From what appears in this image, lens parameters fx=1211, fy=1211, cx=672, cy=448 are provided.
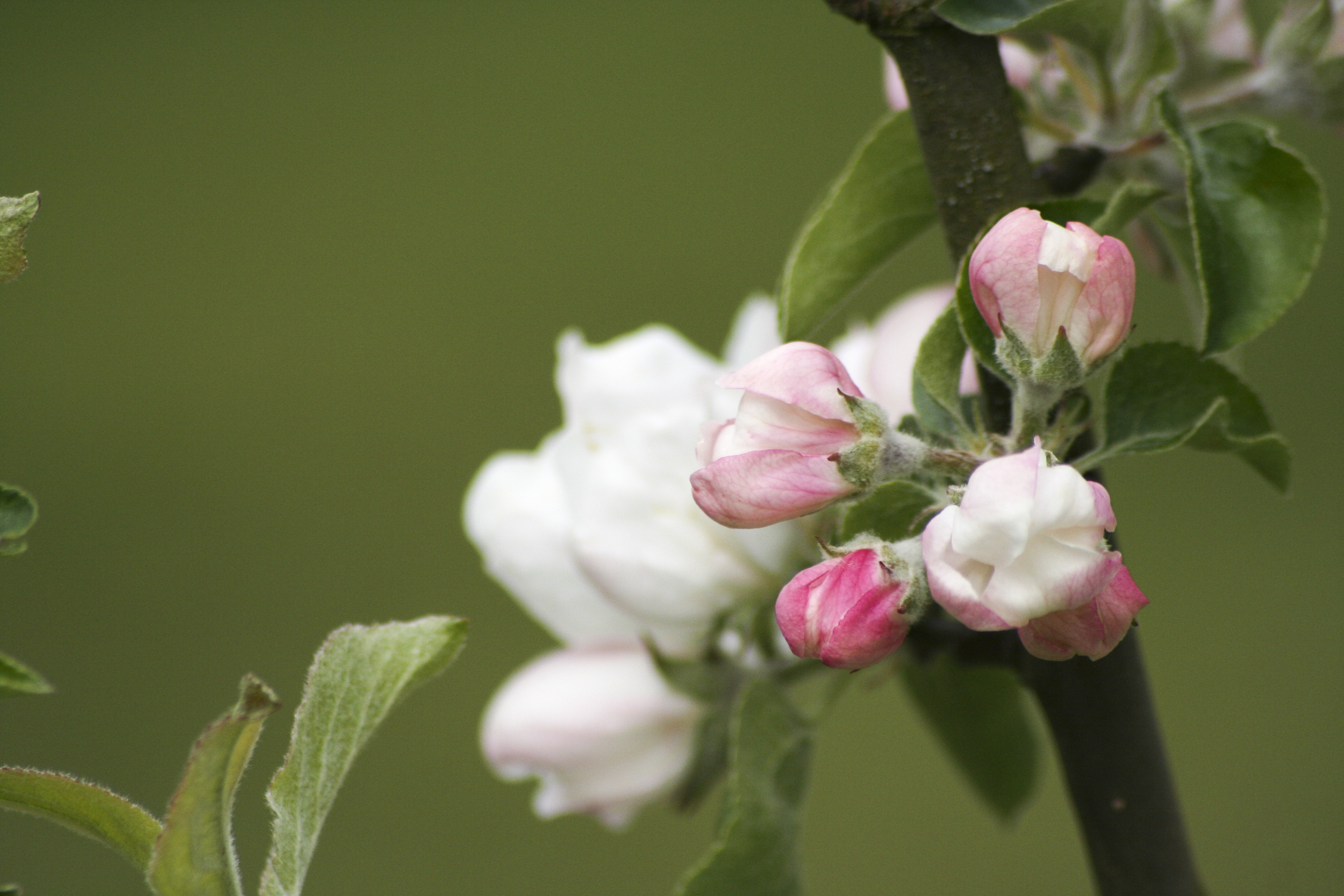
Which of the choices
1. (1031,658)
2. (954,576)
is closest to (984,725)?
(1031,658)

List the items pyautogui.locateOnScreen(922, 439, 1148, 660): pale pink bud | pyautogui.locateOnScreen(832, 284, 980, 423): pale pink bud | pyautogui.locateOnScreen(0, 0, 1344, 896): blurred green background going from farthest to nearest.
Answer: pyautogui.locateOnScreen(0, 0, 1344, 896): blurred green background, pyautogui.locateOnScreen(832, 284, 980, 423): pale pink bud, pyautogui.locateOnScreen(922, 439, 1148, 660): pale pink bud

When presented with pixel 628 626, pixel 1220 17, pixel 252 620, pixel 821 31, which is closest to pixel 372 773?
pixel 252 620

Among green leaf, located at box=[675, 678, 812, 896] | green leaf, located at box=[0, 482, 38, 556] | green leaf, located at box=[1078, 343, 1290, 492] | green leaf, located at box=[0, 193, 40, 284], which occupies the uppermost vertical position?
green leaf, located at box=[0, 193, 40, 284]

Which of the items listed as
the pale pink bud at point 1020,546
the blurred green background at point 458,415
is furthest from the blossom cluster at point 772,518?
the blurred green background at point 458,415

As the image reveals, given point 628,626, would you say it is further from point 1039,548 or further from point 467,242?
point 467,242

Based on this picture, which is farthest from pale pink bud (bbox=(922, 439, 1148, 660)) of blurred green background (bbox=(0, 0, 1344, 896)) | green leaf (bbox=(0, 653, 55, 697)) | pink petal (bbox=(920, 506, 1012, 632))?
blurred green background (bbox=(0, 0, 1344, 896))

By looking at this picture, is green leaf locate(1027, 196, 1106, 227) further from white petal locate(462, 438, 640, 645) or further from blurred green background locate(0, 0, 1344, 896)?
blurred green background locate(0, 0, 1344, 896)

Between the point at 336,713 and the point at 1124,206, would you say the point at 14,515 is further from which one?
the point at 1124,206
